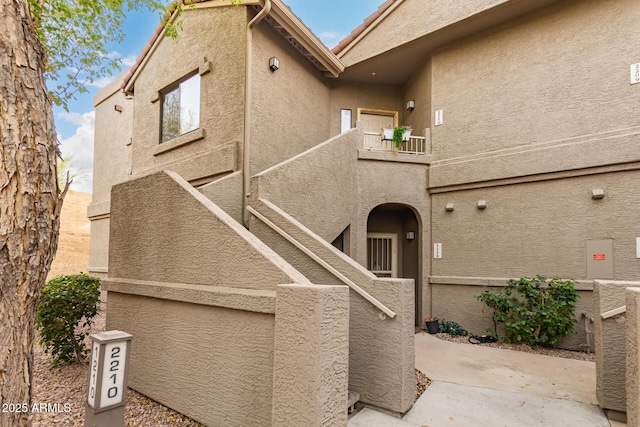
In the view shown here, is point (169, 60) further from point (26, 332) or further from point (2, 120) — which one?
point (26, 332)

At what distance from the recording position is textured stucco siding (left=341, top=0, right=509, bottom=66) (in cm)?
798

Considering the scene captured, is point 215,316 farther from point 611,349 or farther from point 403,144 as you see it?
point 403,144

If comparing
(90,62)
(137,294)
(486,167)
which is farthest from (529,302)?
(90,62)

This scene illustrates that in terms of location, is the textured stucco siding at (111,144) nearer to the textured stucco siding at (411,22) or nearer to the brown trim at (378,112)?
the brown trim at (378,112)

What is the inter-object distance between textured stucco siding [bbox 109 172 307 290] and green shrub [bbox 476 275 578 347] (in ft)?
19.1

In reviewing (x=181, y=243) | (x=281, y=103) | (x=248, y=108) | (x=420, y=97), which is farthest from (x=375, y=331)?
(x=420, y=97)

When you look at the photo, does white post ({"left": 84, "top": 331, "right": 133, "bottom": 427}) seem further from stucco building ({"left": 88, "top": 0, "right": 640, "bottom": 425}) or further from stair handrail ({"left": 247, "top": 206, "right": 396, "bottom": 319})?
stair handrail ({"left": 247, "top": 206, "right": 396, "bottom": 319})

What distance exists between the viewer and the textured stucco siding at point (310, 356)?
284cm

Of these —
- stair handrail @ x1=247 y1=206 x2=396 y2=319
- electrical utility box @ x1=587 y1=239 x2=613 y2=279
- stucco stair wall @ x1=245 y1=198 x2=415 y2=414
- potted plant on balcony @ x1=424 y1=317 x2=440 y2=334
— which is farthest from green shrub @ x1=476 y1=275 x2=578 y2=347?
stair handrail @ x1=247 y1=206 x2=396 y2=319

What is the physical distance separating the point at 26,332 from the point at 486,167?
329 inches

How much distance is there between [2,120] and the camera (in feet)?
7.32

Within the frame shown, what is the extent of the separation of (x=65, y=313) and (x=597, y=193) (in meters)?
9.84

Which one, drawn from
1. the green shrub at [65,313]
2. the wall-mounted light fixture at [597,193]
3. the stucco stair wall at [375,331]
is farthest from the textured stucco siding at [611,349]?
the green shrub at [65,313]

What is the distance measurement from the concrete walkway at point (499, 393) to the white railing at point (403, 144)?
16.5 ft
